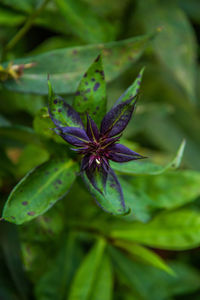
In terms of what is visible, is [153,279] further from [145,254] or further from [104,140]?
[104,140]

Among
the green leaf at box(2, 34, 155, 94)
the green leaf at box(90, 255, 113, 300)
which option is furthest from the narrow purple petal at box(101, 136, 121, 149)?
the green leaf at box(90, 255, 113, 300)

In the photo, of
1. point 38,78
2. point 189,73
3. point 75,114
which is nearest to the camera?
point 75,114

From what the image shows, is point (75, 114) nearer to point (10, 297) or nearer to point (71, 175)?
point (71, 175)

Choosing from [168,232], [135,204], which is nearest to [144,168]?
[135,204]

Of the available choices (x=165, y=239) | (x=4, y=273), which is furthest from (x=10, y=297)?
(x=165, y=239)

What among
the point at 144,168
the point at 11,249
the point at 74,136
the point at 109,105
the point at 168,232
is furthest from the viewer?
the point at 109,105

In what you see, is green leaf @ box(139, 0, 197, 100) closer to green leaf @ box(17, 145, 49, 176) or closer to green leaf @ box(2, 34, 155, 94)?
green leaf @ box(2, 34, 155, 94)
